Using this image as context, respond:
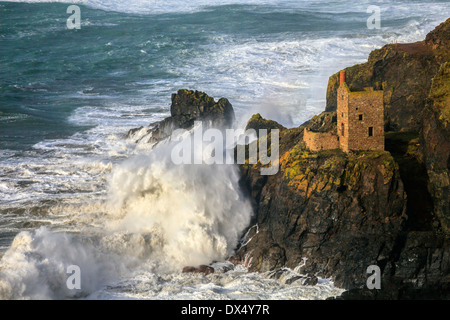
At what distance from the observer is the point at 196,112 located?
53469 millimetres

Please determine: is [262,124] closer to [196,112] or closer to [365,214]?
[196,112]

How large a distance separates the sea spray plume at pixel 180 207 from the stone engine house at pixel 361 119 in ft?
21.2

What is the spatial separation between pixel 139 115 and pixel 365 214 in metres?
33.0

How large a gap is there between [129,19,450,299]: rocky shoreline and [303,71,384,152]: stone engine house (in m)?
0.60

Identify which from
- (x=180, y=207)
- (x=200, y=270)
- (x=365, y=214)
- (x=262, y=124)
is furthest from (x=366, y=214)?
(x=262, y=124)

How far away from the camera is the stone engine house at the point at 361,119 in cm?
3519

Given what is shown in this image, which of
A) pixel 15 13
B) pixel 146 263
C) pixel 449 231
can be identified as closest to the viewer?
pixel 449 231

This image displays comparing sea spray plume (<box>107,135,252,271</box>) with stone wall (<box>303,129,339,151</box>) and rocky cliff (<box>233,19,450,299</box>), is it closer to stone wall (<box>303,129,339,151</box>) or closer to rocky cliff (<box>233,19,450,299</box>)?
rocky cliff (<box>233,19,450,299</box>)

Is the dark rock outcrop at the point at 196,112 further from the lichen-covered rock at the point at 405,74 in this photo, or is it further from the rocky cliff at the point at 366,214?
the rocky cliff at the point at 366,214

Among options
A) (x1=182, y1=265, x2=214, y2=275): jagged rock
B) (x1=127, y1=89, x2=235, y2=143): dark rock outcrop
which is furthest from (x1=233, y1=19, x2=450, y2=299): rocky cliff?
(x1=127, y1=89, x2=235, y2=143): dark rock outcrop

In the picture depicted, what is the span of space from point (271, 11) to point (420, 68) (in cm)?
6123

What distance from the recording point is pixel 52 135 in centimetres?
5966
